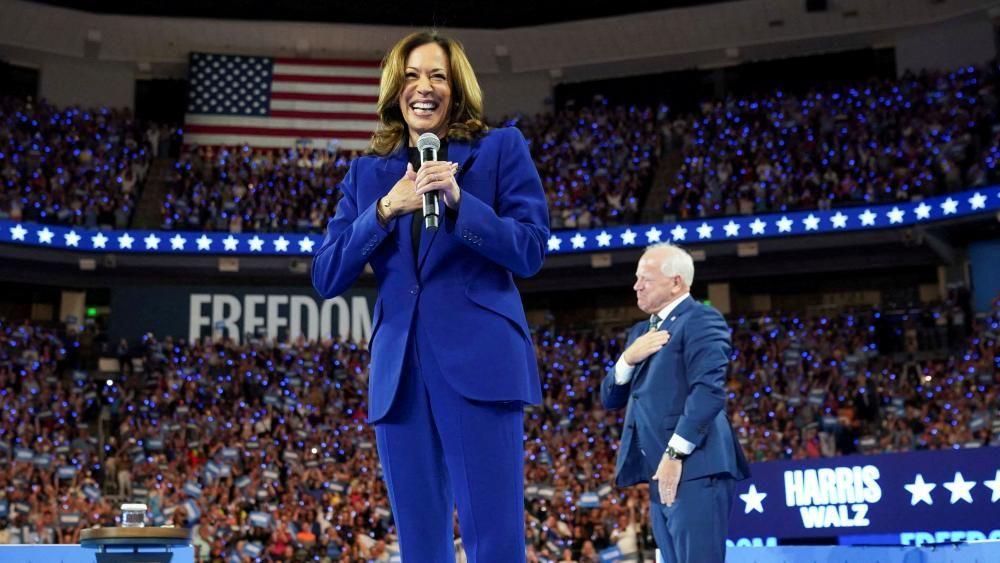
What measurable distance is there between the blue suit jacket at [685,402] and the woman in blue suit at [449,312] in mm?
1568

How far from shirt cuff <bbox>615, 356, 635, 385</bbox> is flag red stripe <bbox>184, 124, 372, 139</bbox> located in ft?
75.7

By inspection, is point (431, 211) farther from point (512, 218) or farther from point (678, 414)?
point (678, 414)

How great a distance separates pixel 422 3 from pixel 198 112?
20.3 ft

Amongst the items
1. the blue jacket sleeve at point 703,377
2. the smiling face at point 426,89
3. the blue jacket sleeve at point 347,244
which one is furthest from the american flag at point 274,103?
the smiling face at point 426,89

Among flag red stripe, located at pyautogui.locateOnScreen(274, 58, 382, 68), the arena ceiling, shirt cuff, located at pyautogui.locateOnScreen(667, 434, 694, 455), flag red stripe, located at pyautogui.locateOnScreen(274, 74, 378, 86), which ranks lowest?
shirt cuff, located at pyautogui.locateOnScreen(667, 434, 694, 455)

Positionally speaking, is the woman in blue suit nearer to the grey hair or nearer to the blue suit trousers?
the blue suit trousers

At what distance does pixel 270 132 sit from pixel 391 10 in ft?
13.9

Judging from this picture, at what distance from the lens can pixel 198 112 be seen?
88.2 ft

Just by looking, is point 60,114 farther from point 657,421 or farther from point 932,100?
point 657,421

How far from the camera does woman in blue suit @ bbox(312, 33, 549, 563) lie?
229cm

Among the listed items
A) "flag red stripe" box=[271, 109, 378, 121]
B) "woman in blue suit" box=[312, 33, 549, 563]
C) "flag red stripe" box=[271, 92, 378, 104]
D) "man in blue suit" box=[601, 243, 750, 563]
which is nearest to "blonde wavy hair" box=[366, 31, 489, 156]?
"woman in blue suit" box=[312, 33, 549, 563]

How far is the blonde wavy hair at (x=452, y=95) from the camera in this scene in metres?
2.53

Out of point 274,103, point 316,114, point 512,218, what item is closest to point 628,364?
point 512,218

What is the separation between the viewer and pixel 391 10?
2623 cm
